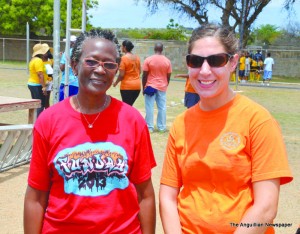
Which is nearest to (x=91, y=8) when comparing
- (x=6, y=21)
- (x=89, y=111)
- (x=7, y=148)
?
(x=6, y=21)

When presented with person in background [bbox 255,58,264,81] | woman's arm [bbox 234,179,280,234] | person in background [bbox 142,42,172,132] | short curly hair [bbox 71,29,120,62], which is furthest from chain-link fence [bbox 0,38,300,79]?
woman's arm [bbox 234,179,280,234]

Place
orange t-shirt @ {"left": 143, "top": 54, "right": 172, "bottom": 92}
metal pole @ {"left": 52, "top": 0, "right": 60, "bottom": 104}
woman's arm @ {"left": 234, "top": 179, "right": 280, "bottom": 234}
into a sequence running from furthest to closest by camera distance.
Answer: orange t-shirt @ {"left": 143, "top": 54, "right": 172, "bottom": 92}
metal pole @ {"left": 52, "top": 0, "right": 60, "bottom": 104}
woman's arm @ {"left": 234, "top": 179, "right": 280, "bottom": 234}

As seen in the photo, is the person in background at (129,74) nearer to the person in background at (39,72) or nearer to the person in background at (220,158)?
the person in background at (39,72)

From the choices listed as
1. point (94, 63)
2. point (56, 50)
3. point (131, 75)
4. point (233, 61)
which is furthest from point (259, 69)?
point (94, 63)

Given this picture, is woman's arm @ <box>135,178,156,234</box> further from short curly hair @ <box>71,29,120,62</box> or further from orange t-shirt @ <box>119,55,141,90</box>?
orange t-shirt @ <box>119,55,141,90</box>

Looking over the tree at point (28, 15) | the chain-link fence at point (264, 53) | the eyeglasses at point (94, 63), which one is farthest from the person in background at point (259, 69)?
the eyeglasses at point (94, 63)

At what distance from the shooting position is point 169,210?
2.14 metres

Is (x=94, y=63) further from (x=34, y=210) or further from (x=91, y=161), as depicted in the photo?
(x=34, y=210)

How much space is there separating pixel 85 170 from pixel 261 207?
771mm

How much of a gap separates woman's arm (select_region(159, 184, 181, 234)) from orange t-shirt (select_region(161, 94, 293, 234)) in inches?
1.3

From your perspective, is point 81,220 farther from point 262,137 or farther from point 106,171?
point 262,137

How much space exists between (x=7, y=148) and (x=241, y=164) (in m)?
5.05

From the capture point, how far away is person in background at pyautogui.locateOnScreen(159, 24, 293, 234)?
1.96 metres

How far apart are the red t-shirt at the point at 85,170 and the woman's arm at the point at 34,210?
29 millimetres
